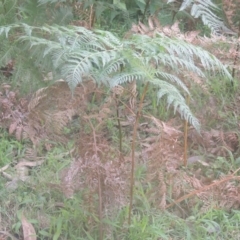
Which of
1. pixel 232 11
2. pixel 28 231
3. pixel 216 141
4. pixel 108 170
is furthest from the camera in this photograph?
pixel 232 11

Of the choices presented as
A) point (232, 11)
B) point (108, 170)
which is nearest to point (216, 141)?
point (232, 11)

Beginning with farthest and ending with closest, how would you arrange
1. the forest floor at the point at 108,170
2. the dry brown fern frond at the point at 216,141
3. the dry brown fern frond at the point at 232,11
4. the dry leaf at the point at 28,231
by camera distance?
the dry brown fern frond at the point at 232,11
the dry brown fern frond at the point at 216,141
the dry leaf at the point at 28,231
the forest floor at the point at 108,170

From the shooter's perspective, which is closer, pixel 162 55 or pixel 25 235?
pixel 162 55

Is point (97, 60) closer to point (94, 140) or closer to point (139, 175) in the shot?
point (94, 140)

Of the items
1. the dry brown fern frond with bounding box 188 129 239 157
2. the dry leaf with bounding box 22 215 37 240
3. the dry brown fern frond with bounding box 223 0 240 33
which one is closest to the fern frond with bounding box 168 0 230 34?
the dry brown fern frond with bounding box 223 0 240 33

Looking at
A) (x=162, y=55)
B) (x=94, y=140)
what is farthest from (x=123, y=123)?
(x=162, y=55)

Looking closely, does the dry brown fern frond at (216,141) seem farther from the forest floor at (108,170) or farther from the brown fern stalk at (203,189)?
the brown fern stalk at (203,189)

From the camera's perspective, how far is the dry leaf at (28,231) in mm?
2734

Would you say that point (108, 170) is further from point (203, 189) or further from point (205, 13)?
point (205, 13)

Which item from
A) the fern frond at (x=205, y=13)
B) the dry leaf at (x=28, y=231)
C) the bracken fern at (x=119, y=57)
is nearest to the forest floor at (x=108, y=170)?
the dry leaf at (x=28, y=231)

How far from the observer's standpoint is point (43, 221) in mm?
2844

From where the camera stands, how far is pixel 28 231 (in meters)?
2.76

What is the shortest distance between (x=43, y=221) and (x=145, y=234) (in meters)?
0.49

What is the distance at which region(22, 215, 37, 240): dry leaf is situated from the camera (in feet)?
8.97
